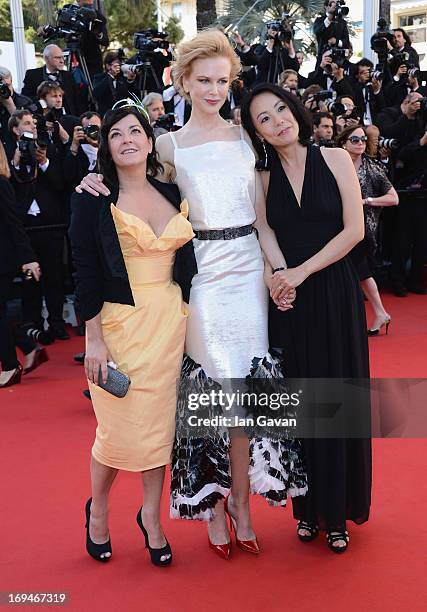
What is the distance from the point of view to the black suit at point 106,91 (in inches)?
286

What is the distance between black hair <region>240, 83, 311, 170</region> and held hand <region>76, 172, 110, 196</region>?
55cm

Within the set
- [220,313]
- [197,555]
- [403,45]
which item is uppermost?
[403,45]

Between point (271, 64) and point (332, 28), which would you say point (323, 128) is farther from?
point (332, 28)

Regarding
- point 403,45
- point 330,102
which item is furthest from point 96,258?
point 403,45

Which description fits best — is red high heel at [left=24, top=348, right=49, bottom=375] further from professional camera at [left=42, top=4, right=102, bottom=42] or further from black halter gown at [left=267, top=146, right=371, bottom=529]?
professional camera at [left=42, top=4, right=102, bottom=42]

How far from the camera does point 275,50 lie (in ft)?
28.1

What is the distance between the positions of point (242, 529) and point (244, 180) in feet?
3.96

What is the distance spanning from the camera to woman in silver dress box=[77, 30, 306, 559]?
8.93 ft

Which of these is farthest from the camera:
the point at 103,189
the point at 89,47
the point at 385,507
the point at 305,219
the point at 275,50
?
the point at 275,50

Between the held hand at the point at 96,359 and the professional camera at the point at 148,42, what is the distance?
A: 216 inches

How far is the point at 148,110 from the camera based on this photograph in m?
6.47

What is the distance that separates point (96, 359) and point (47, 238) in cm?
376

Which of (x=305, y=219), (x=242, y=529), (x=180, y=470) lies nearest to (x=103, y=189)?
(x=305, y=219)

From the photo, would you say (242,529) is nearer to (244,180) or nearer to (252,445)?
(252,445)
